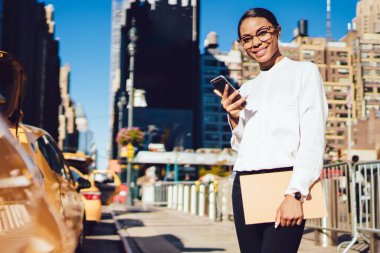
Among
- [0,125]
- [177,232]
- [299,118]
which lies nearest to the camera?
[0,125]

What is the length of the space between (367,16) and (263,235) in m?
11.9

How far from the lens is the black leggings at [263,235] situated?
2.79 m

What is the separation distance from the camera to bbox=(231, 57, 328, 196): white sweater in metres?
2.78

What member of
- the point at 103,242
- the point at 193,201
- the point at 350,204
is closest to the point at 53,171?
the point at 350,204

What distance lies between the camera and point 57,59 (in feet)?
523

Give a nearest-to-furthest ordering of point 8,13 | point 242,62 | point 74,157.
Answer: point 74,157 → point 8,13 → point 242,62

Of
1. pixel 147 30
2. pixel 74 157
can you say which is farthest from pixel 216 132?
pixel 74 157

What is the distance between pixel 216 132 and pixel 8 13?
89.3 metres

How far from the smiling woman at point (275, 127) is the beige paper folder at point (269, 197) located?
0.09ft

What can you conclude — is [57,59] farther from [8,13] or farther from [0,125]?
[0,125]

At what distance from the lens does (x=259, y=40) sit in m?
3.07

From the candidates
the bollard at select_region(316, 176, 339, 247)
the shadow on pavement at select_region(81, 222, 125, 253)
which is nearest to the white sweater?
the bollard at select_region(316, 176, 339, 247)

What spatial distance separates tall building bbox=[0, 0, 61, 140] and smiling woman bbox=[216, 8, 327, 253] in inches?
3128

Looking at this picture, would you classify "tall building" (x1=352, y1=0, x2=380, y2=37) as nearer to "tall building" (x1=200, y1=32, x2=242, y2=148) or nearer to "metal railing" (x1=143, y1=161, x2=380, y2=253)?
"metal railing" (x1=143, y1=161, x2=380, y2=253)
